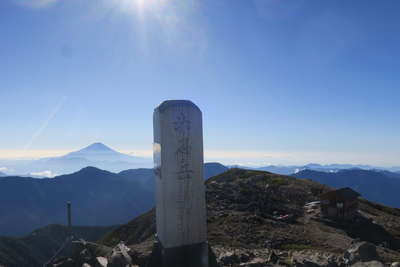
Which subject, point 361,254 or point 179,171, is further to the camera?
point 361,254

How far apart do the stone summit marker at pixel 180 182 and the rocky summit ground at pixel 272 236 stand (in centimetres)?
201

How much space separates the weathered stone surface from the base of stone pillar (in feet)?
0.50

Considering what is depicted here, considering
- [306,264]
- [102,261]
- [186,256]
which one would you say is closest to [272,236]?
[306,264]

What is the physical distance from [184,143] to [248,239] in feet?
43.2

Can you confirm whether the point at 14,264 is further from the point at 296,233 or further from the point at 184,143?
the point at 184,143

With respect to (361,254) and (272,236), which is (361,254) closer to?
Result: (361,254)

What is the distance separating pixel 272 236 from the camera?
19.7 m

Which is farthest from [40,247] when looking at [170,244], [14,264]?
[170,244]

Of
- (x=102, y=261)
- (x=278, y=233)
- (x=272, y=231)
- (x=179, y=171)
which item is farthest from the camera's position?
(x=272, y=231)

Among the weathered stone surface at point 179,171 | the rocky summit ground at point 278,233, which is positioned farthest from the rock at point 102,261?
the weathered stone surface at point 179,171

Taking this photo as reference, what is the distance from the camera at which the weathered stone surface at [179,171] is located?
8.53 m

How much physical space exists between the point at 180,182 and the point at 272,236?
44.6ft

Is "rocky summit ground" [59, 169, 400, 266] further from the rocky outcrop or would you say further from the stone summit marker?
the stone summit marker

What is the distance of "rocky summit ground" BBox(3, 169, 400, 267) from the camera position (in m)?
11.1
